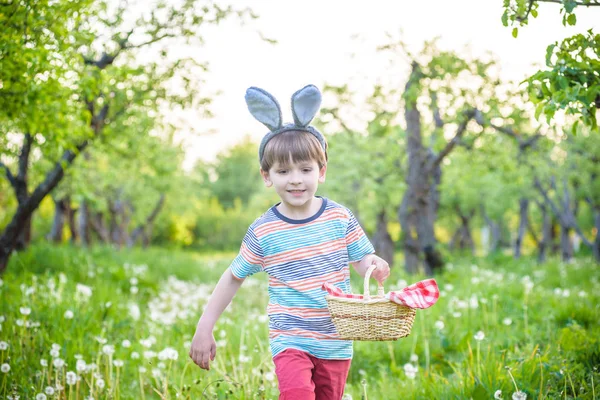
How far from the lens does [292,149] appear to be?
114 inches

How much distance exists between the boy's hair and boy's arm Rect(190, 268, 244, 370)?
621mm

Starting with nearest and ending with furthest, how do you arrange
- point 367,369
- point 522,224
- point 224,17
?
point 367,369
point 224,17
point 522,224

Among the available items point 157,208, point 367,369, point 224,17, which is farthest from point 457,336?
point 157,208

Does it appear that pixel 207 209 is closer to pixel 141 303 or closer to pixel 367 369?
pixel 141 303

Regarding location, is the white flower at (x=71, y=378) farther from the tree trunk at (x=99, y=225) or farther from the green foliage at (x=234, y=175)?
the green foliage at (x=234, y=175)

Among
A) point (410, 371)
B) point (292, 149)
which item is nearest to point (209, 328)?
point (292, 149)

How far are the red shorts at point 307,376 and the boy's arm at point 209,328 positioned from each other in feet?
1.09

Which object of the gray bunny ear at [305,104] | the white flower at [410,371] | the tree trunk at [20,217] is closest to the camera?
the gray bunny ear at [305,104]

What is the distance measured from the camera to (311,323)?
2859mm

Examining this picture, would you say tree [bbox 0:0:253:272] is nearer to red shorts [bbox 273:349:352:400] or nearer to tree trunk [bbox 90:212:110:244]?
red shorts [bbox 273:349:352:400]

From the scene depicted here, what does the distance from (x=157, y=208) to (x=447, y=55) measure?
740 inches

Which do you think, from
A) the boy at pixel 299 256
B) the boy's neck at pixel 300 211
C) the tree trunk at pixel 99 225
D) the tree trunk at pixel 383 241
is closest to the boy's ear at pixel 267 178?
the boy at pixel 299 256

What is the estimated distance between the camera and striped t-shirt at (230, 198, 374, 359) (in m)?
2.86

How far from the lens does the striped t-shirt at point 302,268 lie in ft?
9.39
